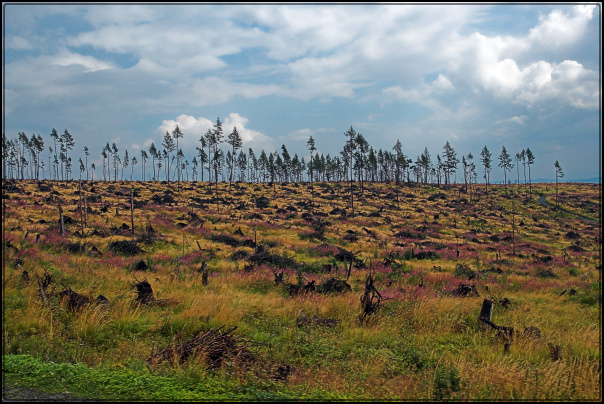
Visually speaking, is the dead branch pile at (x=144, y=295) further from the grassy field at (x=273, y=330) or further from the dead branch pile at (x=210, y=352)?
the dead branch pile at (x=210, y=352)

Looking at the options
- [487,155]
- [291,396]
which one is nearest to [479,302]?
[291,396]

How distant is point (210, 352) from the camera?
548 cm

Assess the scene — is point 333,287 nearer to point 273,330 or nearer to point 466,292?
point 273,330

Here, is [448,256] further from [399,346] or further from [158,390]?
[158,390]

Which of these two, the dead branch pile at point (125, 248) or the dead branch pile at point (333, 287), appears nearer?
the dead branch pile at point (333, 287)

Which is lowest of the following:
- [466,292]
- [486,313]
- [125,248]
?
[466,292]

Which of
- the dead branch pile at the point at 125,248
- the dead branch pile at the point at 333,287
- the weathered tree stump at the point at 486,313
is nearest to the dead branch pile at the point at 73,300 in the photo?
the dead branch pile at the point at 333,287

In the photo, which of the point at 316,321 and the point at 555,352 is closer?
the point at 555,352

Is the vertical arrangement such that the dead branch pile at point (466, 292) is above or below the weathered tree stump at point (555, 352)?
below

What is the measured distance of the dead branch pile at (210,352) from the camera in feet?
17.3

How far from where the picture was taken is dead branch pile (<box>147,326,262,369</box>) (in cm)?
526

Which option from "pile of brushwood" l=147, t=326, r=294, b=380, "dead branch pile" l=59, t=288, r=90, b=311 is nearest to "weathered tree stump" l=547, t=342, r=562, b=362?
"pile of brushwood" l=147, t=326, r=294, b=380

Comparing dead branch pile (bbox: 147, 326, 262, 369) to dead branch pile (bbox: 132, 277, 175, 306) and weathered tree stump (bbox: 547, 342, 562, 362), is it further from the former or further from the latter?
weathered tree stump (bbox: 547, 342, 562, 362)

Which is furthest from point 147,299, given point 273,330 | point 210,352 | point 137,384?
point 137,384
